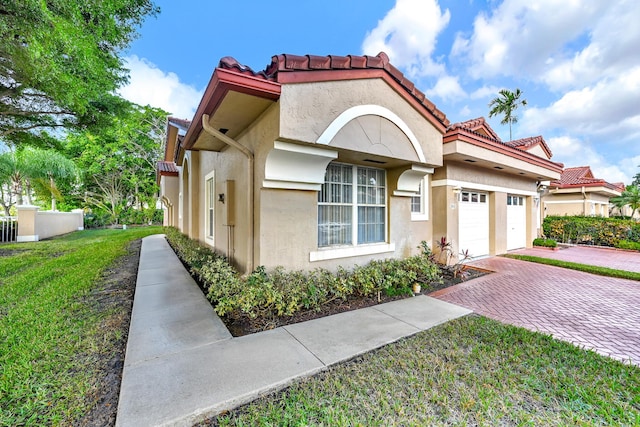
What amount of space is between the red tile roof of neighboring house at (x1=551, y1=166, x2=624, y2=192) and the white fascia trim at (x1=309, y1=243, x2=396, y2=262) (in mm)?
15082

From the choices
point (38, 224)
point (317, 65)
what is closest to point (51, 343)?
point (317, 65)

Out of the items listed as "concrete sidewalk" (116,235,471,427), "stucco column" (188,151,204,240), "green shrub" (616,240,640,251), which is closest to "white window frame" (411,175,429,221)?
"concrete sidewalk" (116,235,471,427)

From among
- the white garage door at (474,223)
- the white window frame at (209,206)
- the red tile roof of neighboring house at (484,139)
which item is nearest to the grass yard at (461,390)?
the red tile roof of neighboring house at (484,139)

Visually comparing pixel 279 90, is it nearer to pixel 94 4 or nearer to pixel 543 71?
pixel 94 4

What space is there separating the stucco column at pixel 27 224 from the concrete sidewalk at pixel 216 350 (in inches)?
624

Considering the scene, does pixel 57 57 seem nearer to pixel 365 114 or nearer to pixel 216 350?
pixel 365 114

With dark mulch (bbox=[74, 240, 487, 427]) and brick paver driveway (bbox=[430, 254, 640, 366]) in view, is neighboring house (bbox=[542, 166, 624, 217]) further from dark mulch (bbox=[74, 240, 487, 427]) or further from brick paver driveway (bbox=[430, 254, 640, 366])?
dark mulch (bbox=[74, 240, 487, 427])

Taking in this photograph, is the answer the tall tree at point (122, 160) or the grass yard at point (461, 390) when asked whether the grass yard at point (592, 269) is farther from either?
the tall tree at point (122, 160)

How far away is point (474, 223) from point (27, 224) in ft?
76.5

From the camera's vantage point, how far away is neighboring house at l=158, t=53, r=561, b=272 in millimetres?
4539

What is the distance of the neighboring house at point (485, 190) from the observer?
824cm

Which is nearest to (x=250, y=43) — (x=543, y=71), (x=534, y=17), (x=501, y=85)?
(x=534, y=17)

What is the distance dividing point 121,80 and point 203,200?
7.00 meters

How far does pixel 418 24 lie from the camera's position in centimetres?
966
